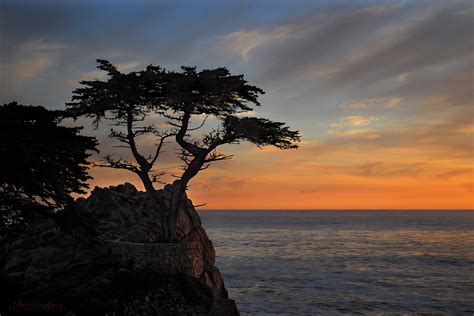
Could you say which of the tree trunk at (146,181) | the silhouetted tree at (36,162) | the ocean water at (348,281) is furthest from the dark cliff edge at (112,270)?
the ocean water at (348,281)

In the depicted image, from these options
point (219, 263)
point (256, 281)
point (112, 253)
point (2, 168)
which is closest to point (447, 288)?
point (256, 281)

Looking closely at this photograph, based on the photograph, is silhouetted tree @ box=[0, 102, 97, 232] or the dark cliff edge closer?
silhouetted tree @ box=[0, 102, 97, 232]

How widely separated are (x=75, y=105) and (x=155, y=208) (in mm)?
9195

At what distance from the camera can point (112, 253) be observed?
74.8ft

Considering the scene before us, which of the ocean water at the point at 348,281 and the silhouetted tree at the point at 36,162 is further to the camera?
the ocean water at the point at 348,281

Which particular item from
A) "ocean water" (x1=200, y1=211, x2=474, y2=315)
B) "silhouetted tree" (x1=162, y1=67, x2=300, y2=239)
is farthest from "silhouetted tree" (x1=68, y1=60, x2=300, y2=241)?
"ocean water" (x1=200, y1=211, x2=474, y2=315)

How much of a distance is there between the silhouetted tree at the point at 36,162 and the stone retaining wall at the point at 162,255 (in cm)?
604

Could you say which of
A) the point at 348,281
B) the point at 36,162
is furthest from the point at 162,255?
the point at 348,281

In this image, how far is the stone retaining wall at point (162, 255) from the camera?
70.6 feet

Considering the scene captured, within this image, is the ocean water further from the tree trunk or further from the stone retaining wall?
the tree trunk

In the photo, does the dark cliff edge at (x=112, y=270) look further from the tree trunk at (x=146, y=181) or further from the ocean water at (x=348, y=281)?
the ocean water at (x=348, y=281)

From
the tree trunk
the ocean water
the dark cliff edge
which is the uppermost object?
the tree trunk

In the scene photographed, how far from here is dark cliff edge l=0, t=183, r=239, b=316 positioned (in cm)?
1752

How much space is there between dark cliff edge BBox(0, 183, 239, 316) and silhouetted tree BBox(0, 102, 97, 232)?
52.7 inches
